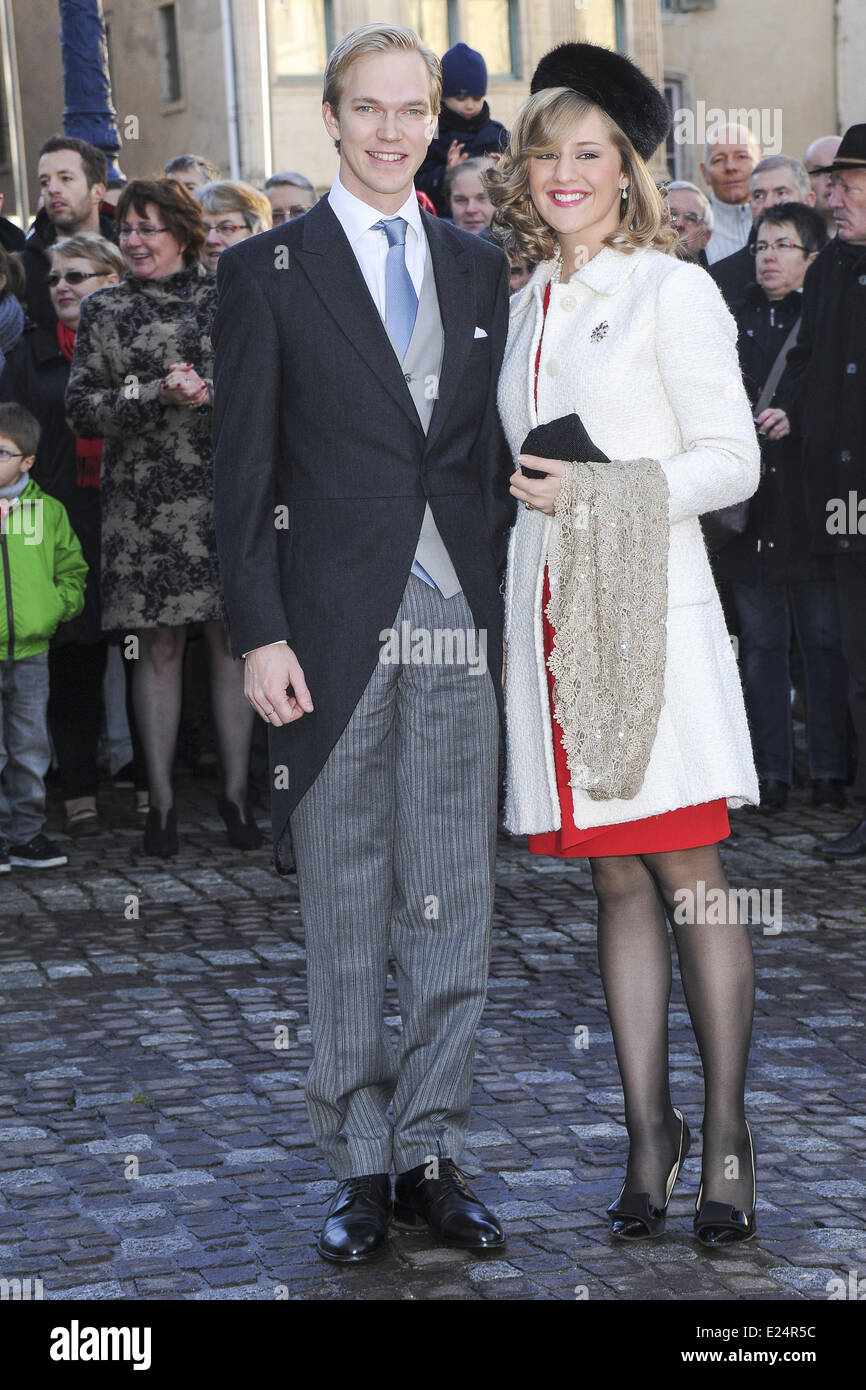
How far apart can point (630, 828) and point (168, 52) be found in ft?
106

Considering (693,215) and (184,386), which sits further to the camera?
(693,215)

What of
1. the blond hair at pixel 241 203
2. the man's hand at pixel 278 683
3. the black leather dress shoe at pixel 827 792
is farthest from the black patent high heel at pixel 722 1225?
the blond hair at pixel 241 203

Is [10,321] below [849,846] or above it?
above

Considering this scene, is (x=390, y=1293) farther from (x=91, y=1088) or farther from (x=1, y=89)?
(x=1, y=89)

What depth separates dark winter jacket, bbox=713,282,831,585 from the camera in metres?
8.42

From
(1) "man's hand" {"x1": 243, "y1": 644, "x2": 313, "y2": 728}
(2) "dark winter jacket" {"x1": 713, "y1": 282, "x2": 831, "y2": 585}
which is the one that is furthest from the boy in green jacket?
(1) "man's hand" {"x1": 243, "y1": 644, "x2": 313, "y2": 728}

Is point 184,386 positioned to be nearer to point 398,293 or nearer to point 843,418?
point 843,418

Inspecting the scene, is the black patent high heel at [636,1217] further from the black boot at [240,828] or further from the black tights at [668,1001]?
the black boot at [240,828]

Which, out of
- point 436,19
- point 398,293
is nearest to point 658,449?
point 398,293

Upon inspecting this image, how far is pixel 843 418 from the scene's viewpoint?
7.81m

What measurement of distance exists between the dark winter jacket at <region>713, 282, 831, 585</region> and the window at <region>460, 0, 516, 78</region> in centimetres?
2671

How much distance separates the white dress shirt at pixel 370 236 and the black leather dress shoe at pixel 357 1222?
170 cm

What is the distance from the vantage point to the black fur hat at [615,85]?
12.7 ft

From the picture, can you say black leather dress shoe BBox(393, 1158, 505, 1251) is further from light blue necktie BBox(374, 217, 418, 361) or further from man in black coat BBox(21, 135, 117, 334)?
man in black coat BBox(21, 135, 117, 334)
